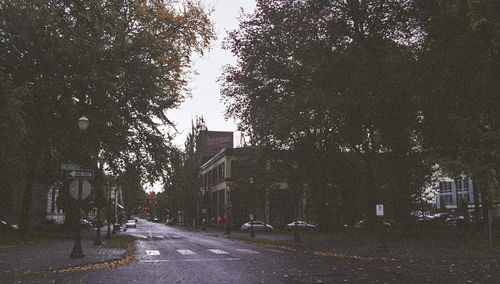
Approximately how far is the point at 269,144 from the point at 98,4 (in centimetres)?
1716

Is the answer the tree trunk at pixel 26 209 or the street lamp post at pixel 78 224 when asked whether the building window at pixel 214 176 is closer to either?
the tree trunk at pixel 26 209

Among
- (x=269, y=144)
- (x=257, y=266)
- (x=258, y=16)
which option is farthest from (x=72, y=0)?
(x=257, y=266)

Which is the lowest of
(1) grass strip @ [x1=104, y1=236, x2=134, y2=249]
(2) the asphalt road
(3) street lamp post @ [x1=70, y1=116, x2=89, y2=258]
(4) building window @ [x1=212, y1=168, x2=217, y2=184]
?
(1) grass strip @ [x1=104, y1=236, x2=134, y2=249]

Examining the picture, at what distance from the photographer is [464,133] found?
64.5 feet

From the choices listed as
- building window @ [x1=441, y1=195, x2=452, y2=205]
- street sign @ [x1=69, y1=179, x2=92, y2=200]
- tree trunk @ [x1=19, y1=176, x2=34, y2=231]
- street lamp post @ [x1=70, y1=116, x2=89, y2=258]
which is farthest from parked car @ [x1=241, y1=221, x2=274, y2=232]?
building window @ [x1=441, y1=195, x2=452, y2=205]

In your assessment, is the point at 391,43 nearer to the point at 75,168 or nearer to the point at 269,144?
the point at 269,144

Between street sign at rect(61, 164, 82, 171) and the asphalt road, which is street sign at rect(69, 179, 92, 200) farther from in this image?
the asphalt road

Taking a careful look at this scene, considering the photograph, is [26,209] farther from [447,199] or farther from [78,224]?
[447,199]

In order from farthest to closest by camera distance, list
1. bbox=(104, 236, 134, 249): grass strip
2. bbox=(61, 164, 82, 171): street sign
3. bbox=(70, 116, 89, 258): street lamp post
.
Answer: bbox=(104, 236, 134, 249): grass strip, bbox=(61, 164, 82, 171): street sign, bbox=(70, 116, 89, 258): street lamp post

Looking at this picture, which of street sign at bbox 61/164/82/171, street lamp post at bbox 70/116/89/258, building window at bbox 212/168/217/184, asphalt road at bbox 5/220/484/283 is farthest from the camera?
building window at bbox 212/168/217/184

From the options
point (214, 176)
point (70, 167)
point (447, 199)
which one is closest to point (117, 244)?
point (70, 167)

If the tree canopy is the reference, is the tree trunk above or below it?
below

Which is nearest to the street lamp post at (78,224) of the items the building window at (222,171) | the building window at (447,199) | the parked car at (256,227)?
the parked car at (256,227)

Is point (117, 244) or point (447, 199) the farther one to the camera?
point (447, 199)
